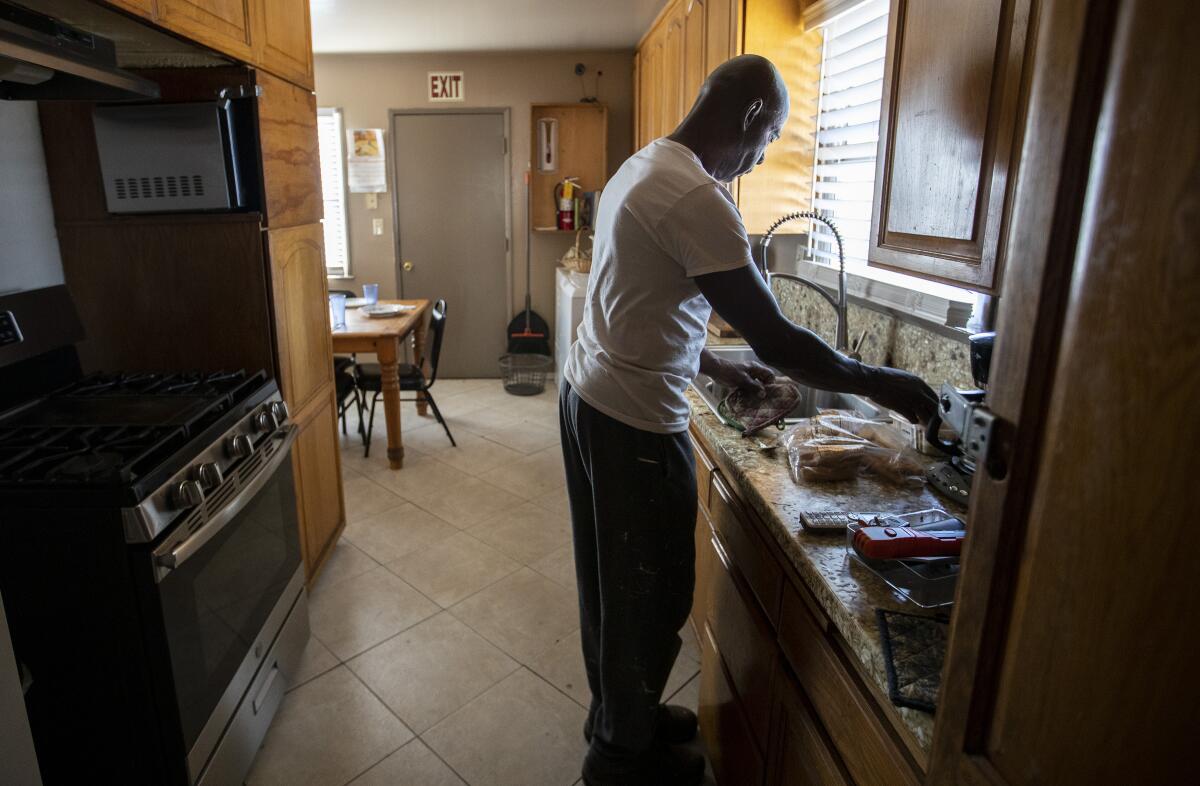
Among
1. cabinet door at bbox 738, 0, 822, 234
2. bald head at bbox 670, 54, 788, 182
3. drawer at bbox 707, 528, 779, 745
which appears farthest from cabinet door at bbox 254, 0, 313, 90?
drawer at bbox 707, 528, 779, 745

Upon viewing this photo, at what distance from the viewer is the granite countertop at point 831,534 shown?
91 centimetres

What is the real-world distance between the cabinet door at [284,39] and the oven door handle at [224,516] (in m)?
1.06

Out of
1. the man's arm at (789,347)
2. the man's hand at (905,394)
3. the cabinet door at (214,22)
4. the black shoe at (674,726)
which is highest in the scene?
the cabinet door at (214,22)

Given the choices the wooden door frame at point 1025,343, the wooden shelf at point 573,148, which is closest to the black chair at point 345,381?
the wooden shelf at point 573,148

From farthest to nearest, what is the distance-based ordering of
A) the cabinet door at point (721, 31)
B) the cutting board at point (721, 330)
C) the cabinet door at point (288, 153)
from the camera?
the cutting board at point (721, 330), the cabinet door at point (721, 31), the cabinet door at point (288, 153)

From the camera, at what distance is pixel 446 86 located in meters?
5.08

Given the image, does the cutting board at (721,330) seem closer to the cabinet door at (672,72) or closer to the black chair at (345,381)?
the cabinet door at (672,72)

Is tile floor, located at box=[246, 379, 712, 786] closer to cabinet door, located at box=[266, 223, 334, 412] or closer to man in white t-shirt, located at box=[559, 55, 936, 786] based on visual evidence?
man in white t-shirt, located at box=[559, 55, 936, 786]

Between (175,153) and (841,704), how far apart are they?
2082 mm

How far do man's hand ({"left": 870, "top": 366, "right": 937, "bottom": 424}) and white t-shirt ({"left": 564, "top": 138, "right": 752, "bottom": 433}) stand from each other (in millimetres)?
310

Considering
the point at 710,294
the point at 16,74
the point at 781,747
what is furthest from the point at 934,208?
the point at 16,74

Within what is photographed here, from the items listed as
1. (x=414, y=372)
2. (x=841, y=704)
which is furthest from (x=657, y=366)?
(x=414, y=372)

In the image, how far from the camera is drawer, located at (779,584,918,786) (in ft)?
2.84

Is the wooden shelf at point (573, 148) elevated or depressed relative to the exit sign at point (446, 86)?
depressed
